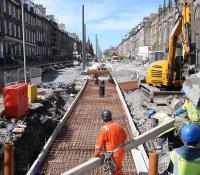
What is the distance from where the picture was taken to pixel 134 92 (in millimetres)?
24125

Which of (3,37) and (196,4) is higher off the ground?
(196,4)

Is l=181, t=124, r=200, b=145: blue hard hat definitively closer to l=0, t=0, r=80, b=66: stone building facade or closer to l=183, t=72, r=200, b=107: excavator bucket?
l=183, t=72, r=200, b=107: excavator bucket

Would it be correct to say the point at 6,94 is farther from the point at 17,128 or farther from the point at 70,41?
the point at 70,41

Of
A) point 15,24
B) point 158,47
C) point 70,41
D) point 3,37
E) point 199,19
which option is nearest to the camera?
point 199,19

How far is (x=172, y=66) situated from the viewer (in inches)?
708

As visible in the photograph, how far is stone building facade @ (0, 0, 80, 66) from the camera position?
49.4 meters

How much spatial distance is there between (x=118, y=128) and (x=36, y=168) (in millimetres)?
2997

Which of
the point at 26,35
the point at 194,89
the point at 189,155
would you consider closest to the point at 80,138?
the point at 194,89

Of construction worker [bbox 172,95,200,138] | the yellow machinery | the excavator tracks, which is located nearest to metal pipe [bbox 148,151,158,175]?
the excavator tracks

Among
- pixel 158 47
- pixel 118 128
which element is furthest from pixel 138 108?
pixel 158 47

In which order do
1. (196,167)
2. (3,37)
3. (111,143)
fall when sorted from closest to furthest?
(196,167) → (111,143) → (3,37)

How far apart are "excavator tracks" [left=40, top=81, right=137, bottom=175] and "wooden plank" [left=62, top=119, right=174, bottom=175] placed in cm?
153

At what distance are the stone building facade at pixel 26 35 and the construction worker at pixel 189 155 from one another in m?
42.4

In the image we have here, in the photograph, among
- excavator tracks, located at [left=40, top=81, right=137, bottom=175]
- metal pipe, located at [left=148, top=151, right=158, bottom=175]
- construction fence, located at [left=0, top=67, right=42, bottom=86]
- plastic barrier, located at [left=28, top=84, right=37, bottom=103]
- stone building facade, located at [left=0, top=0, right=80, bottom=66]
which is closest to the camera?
metal pipe, located at [left=148, top=151, right=158, bottom=175]
